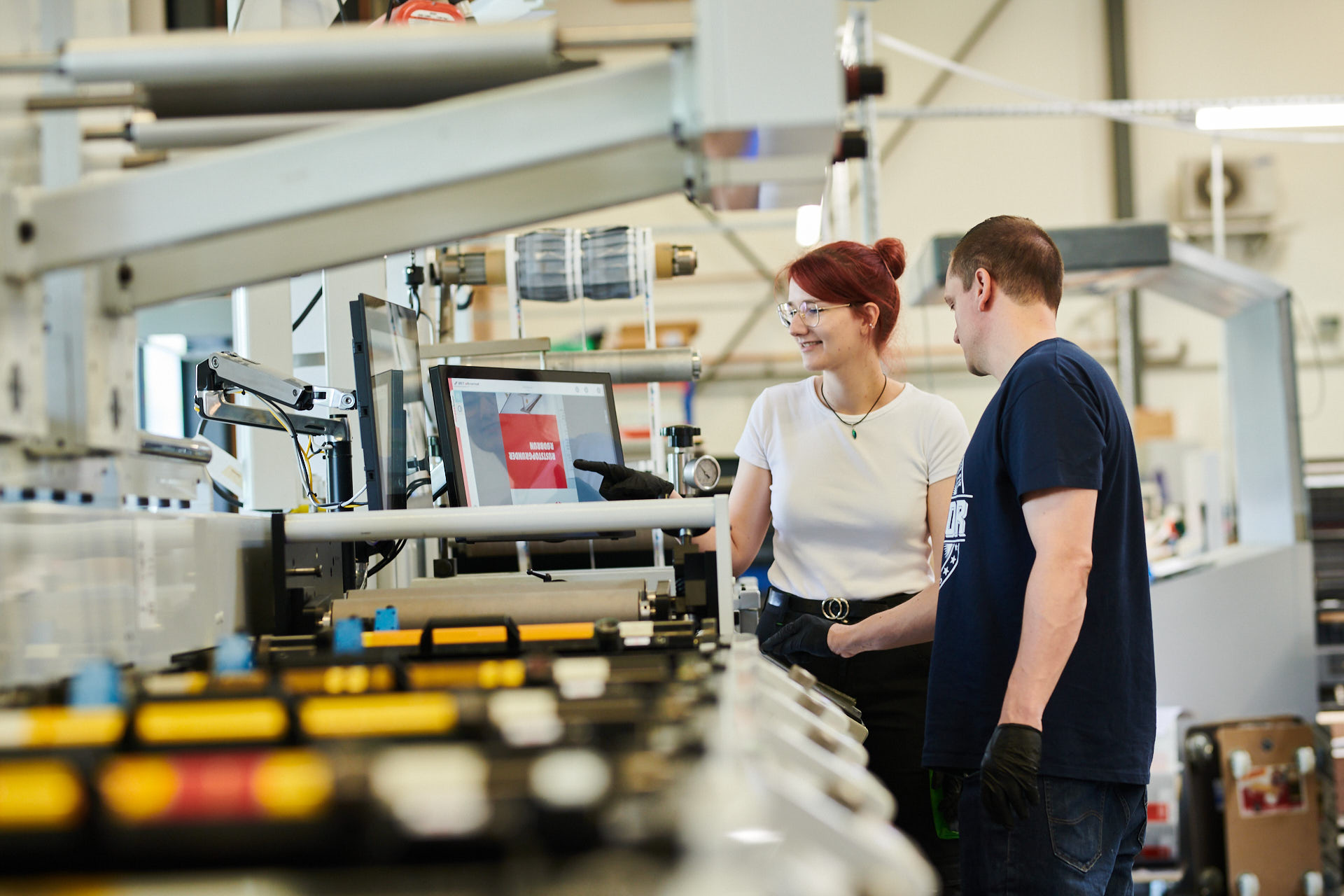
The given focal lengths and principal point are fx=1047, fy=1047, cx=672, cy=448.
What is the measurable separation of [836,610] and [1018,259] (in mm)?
701

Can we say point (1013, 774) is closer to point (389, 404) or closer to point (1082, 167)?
point (389, 404)

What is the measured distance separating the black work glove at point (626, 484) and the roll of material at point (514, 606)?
1.24 feet

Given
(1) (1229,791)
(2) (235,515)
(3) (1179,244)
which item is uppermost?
(3) (1179,244)

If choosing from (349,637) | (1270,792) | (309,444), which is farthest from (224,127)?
(1270,792)

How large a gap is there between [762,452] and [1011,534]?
25.9 inches

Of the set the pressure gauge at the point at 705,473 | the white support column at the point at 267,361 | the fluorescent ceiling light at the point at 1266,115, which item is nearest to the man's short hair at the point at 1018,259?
the pressure gauge at the point at 705,473

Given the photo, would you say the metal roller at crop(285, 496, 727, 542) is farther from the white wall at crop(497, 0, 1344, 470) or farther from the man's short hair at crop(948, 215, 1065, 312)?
the white wall at crop(497, 0, 1344, 470)

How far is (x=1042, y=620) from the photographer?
1396 millimetres

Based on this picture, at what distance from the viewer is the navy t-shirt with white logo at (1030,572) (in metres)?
1.43

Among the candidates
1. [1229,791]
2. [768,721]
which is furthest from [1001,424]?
[1229,791]

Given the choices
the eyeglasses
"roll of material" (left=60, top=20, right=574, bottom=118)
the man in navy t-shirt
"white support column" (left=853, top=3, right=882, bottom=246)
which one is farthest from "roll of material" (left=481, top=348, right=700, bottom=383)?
"roll of material" (left=60, top=20, right=574, bottom=118)

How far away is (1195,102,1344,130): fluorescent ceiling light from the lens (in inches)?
154

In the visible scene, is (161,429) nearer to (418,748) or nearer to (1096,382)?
(1096,382)

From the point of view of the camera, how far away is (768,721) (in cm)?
69
